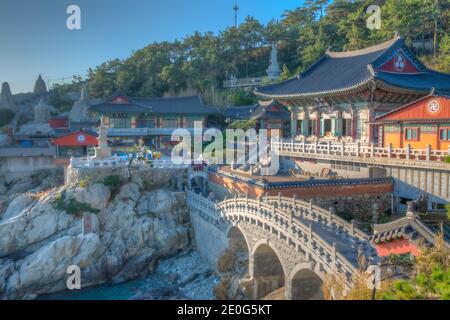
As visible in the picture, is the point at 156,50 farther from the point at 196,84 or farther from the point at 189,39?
the point at 196,84

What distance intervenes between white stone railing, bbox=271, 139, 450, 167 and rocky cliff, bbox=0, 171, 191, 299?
9097 millimetres

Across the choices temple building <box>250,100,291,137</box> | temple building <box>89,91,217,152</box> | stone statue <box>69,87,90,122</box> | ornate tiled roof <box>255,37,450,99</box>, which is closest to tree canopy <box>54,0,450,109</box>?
stone statue <box>69,87,90,122</box>

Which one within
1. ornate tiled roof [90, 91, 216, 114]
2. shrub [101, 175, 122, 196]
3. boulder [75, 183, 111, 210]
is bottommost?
boulder [75, 183, 111, 210]

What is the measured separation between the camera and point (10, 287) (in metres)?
27.0

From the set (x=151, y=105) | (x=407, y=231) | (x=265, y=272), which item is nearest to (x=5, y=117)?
(x=151, y=105)

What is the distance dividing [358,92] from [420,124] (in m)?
5.92

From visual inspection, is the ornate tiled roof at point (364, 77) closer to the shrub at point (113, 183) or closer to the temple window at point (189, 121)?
the shrub at point (113, 183)

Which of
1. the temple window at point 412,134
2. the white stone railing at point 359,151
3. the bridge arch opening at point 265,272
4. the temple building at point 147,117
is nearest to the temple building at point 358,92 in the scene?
the white stone railing at point 359,151

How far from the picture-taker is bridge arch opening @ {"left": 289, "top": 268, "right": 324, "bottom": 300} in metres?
18.2

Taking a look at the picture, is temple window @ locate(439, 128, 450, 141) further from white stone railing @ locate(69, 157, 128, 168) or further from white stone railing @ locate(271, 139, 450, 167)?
white stone railing @ locate(69, 157, 128, 168)

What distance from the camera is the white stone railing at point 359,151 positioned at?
2289 centimetres

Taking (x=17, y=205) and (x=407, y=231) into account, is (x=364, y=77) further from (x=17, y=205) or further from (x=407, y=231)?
(x=17, y=205)

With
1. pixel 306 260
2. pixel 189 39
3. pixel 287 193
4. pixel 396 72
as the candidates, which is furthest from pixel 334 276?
pixel 189 39
